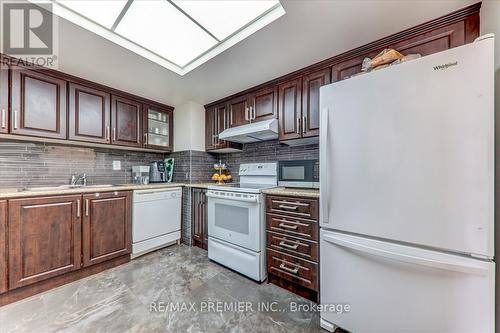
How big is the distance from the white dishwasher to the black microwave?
1.61m

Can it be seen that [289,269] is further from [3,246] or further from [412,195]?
[3,246]

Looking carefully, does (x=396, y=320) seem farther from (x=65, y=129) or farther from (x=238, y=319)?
(x=65, y=129)

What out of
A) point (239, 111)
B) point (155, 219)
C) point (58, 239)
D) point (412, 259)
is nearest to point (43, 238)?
point (58, 239)

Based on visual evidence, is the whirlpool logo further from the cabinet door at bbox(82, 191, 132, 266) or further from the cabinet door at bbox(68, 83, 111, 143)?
the cabinet door at bbox(68, 83, 111, 143)

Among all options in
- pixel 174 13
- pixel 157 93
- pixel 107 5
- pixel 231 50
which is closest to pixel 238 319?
pixel 231 50

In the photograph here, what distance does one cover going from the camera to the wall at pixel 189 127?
3031mm

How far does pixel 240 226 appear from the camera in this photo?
6.72 feet

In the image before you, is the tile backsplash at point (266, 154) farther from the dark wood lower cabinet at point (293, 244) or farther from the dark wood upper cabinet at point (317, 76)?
the dark wood lower cabinet at point (293, 244)

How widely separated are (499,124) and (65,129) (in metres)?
3.61

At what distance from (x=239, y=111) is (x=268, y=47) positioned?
1.08m

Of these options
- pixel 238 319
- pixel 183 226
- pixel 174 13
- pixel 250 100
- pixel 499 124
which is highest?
pixel 174 13

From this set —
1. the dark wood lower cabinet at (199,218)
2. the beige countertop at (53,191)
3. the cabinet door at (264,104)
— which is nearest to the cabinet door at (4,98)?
the beige countertop at (53,191)

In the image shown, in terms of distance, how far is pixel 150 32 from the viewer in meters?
1.62

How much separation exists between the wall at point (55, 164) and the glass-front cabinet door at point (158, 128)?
392 millimetres
